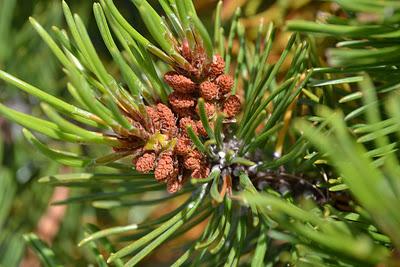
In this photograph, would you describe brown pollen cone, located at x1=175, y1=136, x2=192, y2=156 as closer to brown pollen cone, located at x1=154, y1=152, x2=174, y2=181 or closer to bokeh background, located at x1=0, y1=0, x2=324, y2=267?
brown pollen cone, located at x1=154, y1=152, x2=174, y2=181

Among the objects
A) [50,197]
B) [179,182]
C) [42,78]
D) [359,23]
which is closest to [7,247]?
[50,197]

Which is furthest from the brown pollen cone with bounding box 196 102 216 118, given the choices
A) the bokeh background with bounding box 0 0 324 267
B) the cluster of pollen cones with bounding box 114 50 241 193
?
the bokeh background with bounding box 0 0 324 267

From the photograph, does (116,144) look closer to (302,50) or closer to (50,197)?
(302,50)

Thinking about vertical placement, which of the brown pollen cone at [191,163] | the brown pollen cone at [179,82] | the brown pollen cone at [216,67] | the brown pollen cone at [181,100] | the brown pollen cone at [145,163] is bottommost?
the brown pollen cone at [145,163]

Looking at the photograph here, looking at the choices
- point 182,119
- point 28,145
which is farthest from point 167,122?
point 28,145

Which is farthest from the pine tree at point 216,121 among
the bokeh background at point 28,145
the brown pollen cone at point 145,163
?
the bokeh background at point 28,145

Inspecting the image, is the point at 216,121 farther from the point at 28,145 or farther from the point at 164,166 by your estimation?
the point at 28,145

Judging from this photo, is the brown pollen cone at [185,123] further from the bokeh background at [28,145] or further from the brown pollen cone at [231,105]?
the bokeh background at [28,145]
